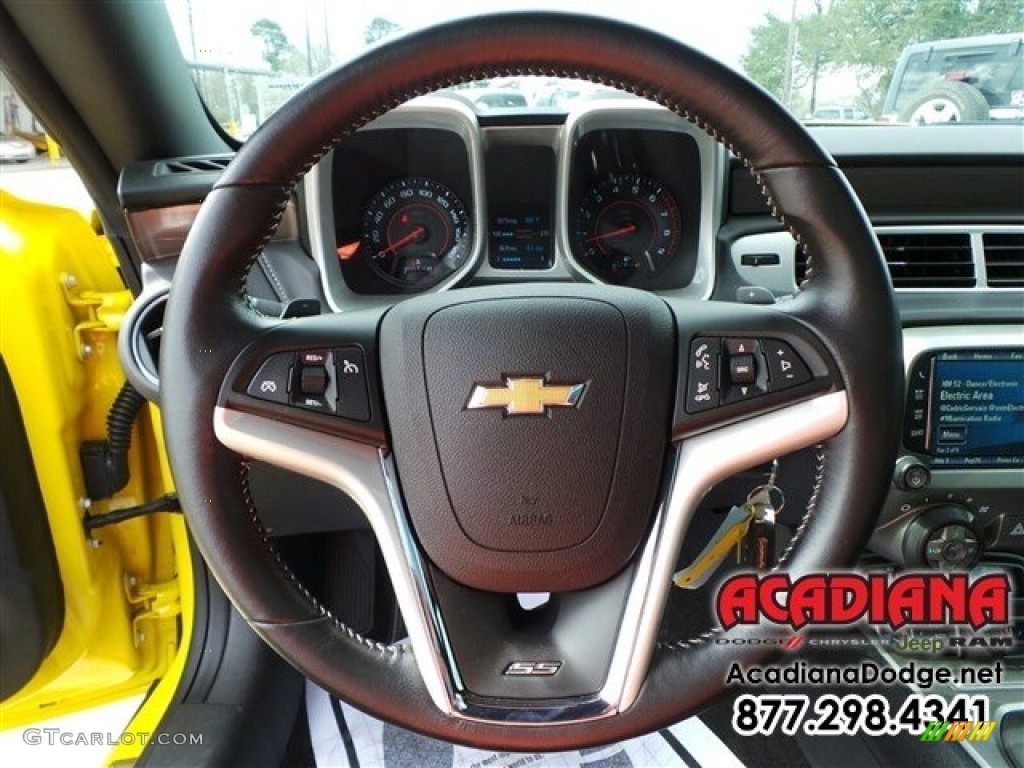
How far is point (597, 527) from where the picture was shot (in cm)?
82

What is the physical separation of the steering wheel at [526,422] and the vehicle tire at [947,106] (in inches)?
49.1

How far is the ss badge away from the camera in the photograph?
2.68 ft

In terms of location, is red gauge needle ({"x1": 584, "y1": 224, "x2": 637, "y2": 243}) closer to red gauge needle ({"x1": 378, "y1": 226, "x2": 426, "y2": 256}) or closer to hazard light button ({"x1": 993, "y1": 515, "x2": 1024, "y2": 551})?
red gauge needle ({"x1": 378, "y1": 226, "x2": 426, "y2": 256})

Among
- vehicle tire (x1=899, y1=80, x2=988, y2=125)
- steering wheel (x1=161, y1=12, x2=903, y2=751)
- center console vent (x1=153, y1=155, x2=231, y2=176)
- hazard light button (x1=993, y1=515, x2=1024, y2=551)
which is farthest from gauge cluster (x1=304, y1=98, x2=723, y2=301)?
steering wheel (x1=161, y1=12, x2=903, y2=751)

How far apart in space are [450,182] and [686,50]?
3.28 feet

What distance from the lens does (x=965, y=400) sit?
1.37 metres

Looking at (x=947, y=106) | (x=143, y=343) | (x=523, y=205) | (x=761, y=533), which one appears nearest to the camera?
(x=761, y=533)

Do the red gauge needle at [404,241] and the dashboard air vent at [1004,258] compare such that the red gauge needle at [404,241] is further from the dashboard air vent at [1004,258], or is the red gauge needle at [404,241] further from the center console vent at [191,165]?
the dashboard air vent at [1004,258]

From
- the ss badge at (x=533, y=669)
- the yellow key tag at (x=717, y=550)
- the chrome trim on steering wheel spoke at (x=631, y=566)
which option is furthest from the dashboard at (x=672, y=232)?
the ss badge at (x=533, y=669)

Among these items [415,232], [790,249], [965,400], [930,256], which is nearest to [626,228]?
[790,249]

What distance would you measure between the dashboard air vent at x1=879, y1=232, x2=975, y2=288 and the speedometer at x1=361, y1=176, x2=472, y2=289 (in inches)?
32.3

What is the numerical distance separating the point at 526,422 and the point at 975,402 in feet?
3.10

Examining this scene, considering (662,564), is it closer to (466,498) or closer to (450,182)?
(466,498)

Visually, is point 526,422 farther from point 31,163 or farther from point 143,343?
point 31,163
